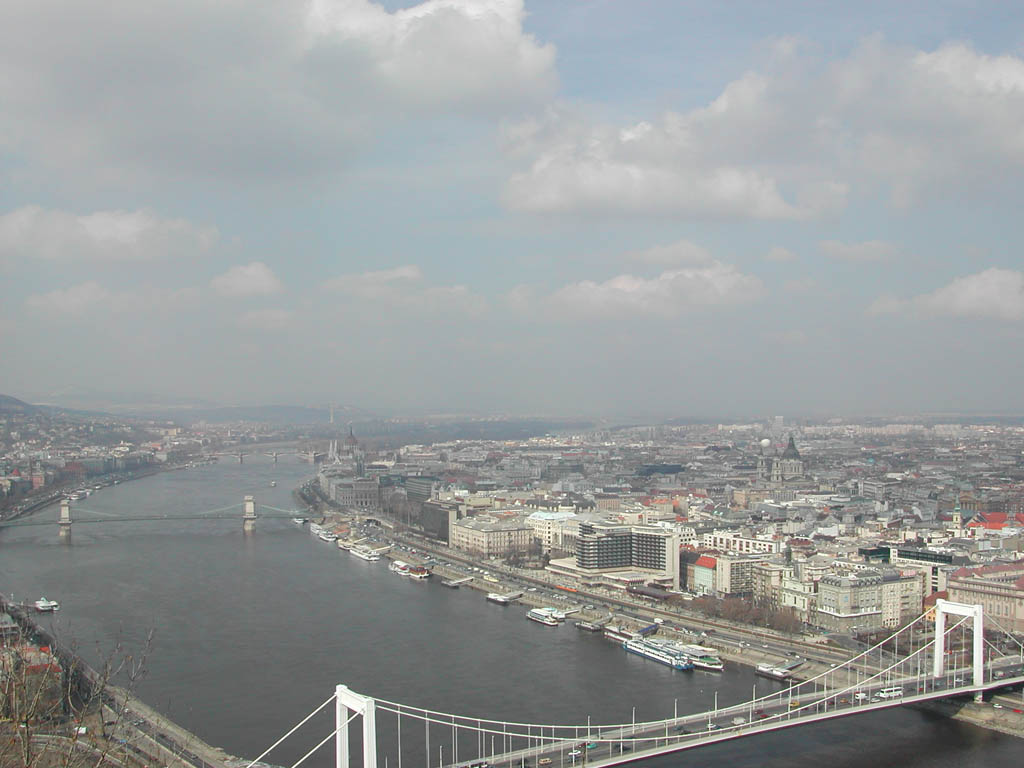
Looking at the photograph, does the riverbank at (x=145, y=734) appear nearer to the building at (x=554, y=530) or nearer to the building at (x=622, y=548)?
the building at (x=622, y=548)

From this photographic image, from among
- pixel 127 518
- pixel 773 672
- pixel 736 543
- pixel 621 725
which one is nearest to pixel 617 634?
pixel 773 672

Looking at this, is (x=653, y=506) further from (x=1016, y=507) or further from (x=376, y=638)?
(x=376, y=638)

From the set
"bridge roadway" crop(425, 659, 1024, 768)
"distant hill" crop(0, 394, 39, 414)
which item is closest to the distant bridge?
"bridge roadway" crop(425, 659, 1024, 768)

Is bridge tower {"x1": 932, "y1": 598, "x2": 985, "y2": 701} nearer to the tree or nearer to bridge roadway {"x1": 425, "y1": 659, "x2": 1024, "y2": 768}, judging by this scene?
bridge roadway {"x1": 425, "y1": 659, "x2": 1024, "y2": 768}

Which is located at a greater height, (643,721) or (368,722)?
(368,722)

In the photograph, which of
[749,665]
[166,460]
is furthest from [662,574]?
[166,460]

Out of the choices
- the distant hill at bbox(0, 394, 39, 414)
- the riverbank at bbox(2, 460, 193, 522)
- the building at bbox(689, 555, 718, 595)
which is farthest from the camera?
the distant hill at bbox(0, 394, 39, 414)

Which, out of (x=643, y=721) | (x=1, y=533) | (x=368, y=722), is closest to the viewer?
(x=368, y=722)
